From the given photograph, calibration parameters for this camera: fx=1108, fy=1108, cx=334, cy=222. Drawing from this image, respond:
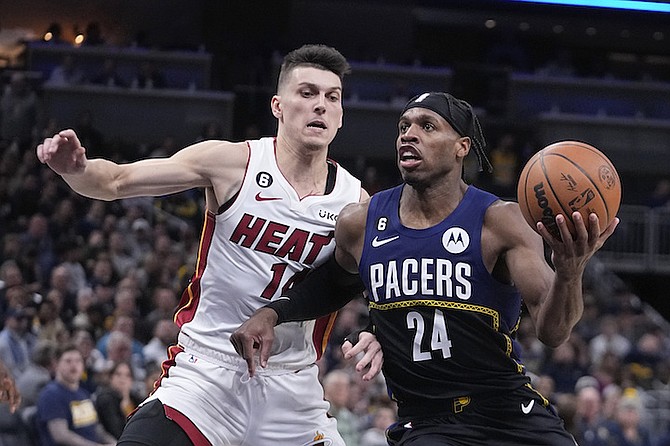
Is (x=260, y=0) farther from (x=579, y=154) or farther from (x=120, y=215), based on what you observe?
(x=579, y=154)

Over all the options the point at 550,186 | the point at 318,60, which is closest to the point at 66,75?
the point at 318,60

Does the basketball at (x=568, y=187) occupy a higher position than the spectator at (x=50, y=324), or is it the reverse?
the basketball at (x=568, y=187)

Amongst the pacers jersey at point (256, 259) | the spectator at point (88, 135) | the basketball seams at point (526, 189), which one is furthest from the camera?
the spectator at point (88, 135)

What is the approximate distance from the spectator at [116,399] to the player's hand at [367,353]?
4.29m

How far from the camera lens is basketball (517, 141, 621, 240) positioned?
3.58 m

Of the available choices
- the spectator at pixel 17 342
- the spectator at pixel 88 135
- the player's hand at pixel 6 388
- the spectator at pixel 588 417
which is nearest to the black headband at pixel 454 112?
the player's hand at pixel 6 388

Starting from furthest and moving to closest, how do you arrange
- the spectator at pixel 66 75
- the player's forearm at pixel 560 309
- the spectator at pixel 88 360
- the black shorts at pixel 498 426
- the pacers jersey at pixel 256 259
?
the spectator at pixel 66 75, the spectator at pixel 88 360, the pacers jersey at pixel 256 259, the black shorts at pixel 498 426, the player's forearm at pixel 560 309

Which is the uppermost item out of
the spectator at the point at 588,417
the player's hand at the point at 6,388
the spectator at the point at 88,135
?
the player's hand at the point at 6,388

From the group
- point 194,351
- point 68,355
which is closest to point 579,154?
point 194,351

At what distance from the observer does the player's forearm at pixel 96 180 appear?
4.30 metres

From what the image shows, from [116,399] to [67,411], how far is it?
0.40 metres

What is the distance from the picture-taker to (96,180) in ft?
14.2

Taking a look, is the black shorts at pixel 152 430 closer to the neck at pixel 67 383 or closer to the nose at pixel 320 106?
the nose at pixel 320 106

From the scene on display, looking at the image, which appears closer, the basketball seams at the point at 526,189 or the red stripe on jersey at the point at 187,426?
the basketball seams at the point at 526,189
